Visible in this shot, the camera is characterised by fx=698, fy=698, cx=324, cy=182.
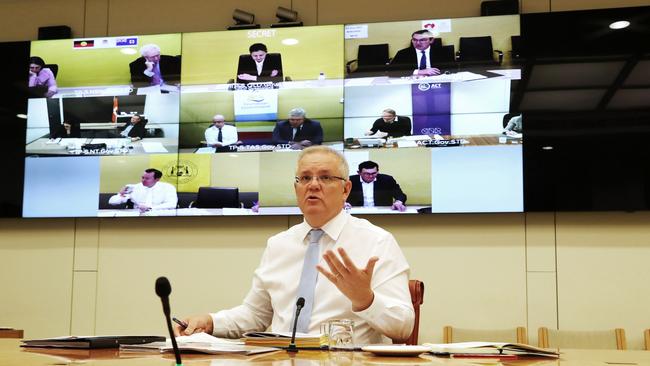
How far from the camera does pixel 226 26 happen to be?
5.38m

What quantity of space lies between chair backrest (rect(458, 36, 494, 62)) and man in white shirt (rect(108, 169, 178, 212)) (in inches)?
89.3

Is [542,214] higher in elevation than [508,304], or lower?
higher

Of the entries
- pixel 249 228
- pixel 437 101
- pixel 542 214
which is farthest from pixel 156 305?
pixel 542 214

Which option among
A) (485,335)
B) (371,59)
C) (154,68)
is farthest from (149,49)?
(485,335)

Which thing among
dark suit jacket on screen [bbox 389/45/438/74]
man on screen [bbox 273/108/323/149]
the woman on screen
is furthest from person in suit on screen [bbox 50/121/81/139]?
dark suit jacket on screen [bbox 389/45/438/74]

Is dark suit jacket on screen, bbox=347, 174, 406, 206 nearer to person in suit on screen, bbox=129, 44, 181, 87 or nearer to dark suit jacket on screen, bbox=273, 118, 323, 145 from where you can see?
dark suit jacket on screen, bbox=273, 118, 323, 145

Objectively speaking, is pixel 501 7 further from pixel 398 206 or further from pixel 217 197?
pixel 217 197

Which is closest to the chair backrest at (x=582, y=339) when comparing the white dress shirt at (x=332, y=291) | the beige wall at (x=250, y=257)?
the beige wall at (x=250, y=257)

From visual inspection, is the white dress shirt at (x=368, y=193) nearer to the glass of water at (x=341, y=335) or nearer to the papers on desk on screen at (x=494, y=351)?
the glass of water at (x=341, y=335)

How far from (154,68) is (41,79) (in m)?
0.92

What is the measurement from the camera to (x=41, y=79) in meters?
5.38

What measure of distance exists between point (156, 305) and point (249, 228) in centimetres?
89

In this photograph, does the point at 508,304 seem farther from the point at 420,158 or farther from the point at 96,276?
the point at 96,276

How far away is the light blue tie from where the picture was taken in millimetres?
2738
